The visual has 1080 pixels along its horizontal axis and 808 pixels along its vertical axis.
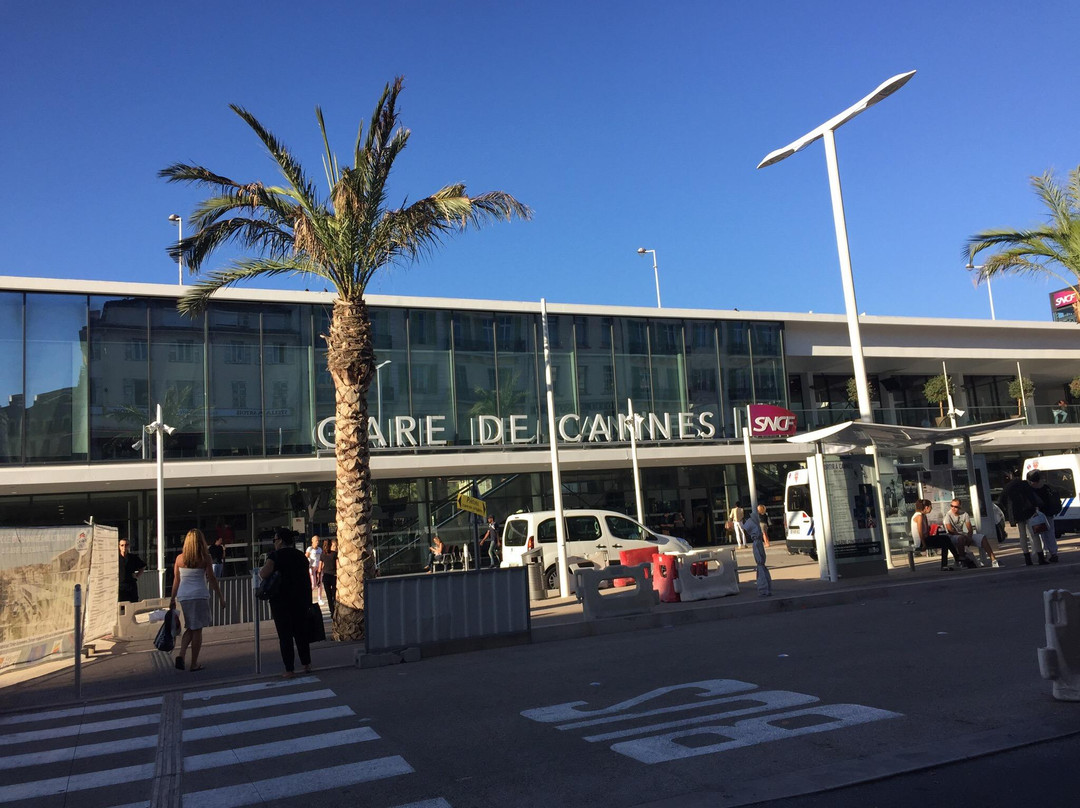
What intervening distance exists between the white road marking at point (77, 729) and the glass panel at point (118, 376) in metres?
18.2

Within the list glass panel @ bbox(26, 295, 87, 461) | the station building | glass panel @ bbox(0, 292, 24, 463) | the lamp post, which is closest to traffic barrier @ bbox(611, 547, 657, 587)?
the station building

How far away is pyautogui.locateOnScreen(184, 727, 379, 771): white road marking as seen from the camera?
22.0ft

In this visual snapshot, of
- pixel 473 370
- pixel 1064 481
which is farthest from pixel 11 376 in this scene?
pixel 1064 481

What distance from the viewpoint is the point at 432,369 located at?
97.6 ft

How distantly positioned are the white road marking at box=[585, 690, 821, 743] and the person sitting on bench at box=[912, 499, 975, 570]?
11.4 metres

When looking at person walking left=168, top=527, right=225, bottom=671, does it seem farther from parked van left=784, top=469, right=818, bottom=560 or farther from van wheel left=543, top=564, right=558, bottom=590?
parked van left=784, top=469, right=818, bottom=560

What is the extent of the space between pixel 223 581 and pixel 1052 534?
1587cm

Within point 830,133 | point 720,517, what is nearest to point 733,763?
point 830,133

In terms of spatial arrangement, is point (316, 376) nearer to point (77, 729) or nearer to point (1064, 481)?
point (77, 729)

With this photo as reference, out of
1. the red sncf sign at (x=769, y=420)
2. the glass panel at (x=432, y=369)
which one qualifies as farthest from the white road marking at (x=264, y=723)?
the red sncf sign at (x=769, y=420)

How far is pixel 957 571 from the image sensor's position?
1738 cm

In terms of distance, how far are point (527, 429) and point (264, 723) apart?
22.9 m

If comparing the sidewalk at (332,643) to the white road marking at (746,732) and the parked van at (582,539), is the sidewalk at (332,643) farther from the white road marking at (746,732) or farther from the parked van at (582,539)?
the white road marking at (746,732)

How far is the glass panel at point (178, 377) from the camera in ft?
86.1
